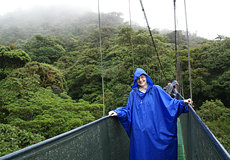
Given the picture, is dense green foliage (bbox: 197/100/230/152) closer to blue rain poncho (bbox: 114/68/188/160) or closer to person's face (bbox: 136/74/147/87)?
blue rain poncho (bbox: 114/68/188/160)

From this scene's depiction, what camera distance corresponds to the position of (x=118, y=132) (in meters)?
1.58

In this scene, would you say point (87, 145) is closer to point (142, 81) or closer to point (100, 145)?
point (100, 145)

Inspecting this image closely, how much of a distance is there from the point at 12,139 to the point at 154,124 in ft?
11.2

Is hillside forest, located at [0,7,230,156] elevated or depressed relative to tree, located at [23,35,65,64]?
depressed

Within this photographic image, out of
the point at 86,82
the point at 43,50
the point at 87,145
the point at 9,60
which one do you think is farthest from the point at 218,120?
the point at 43,50

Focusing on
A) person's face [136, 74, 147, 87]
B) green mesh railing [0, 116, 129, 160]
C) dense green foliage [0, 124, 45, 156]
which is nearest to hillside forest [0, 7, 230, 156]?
dense green foliage [0, 124, 45, 156]

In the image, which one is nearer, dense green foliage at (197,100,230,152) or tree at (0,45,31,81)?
dense green foliage at (197,100,230,152)

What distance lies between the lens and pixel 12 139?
11.6 feet

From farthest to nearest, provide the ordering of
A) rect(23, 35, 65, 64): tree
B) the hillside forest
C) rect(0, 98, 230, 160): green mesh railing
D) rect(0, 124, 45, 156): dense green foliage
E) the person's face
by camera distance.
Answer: rect(23, 35, 65, 64): tree
the hillside forest
rect(0, 124, 45, 156): dense green foliage
the person's face
rect(0, 98, 230, 160): green mesh railing

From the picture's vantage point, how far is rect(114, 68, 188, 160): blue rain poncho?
133 cm

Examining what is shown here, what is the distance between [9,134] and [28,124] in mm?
1184

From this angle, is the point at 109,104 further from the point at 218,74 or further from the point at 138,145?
the point at 218,74

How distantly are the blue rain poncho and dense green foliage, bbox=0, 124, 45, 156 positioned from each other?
2.83 metres

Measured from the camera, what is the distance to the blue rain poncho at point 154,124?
1.33 m
